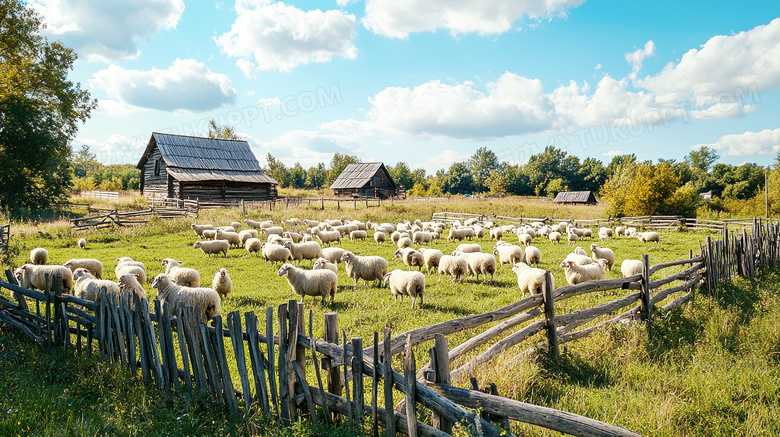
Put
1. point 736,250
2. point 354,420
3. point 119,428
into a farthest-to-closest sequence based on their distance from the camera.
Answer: point 736,250 < point 119,428 < point 354,420

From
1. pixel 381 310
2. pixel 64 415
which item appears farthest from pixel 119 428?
pixel 381 310

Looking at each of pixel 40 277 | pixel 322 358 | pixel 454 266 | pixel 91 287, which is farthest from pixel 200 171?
pixel 322 358

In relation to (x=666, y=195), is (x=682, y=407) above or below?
below

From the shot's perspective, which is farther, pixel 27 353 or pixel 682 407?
pixel 27 353

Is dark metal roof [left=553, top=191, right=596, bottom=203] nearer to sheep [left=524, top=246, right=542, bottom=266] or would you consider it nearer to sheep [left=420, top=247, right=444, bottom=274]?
sheep [left=524, top=246, right=542, bottom=266]

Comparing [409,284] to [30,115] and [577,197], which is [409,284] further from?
[577,197]

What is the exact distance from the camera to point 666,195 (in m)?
35.4

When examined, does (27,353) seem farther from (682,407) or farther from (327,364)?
(682,407)

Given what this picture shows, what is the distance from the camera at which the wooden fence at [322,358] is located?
3.44 m

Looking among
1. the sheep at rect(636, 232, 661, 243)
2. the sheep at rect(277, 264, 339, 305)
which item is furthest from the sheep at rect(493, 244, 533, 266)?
the sheep at rect(636, 232, 661, 243)

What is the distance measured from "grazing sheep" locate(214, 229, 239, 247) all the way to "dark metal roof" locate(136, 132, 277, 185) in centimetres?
1936

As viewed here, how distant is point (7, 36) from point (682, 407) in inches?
1602

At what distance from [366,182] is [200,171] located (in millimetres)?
22671

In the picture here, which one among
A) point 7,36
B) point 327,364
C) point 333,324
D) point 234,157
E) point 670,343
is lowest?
point 670,343
